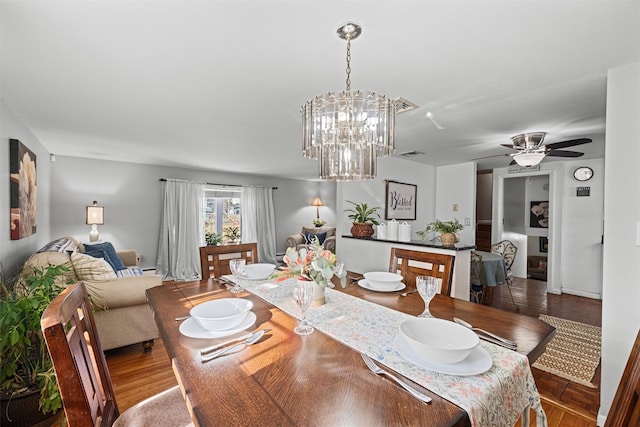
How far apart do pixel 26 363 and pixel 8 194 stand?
152 cm

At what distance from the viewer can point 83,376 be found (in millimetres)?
871

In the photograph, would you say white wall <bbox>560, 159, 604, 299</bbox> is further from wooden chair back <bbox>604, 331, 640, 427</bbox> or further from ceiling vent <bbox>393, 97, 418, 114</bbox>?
wooden chair back <bbox>604, 331, 640, 427</bbox>

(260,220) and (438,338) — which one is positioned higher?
(260,220)

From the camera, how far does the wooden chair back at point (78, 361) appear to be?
2.47 ft

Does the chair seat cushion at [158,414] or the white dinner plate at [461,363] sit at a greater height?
the white dinner plate at [461,363]

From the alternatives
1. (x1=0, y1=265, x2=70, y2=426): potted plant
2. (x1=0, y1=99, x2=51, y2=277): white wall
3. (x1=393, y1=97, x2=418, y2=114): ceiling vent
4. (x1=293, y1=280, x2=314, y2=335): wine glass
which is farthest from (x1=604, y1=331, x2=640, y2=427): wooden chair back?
(x1=0, y1=99, x2=51, y2=277): white wall

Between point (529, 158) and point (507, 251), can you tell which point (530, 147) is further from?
point (507, 251)

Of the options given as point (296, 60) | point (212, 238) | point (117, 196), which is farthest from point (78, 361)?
point (212, 238)

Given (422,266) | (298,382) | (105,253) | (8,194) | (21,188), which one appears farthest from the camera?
(105,253)

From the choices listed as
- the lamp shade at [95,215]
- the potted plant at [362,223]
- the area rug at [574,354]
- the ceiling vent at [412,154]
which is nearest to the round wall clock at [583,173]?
the area rug at [574,354]

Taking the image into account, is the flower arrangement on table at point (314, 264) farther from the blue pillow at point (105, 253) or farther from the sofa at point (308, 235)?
the sofa at point (308, 235)

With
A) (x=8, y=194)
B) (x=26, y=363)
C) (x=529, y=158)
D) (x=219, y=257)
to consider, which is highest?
(x=529, y=158)

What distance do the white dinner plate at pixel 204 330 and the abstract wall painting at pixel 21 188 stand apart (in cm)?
246

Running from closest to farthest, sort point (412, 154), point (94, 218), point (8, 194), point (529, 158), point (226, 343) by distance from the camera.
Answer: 1. point (226, 343)
2. point (8, 194)
3. point (529, 158)
4. point (412, 154)
5. point (94, 218)
